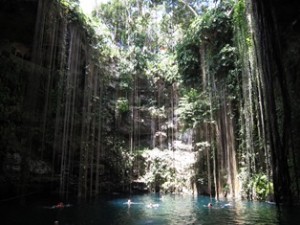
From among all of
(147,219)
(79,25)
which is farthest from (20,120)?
(147,219)

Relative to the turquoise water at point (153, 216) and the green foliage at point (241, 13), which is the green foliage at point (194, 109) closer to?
the green foliage at point (241, 13)

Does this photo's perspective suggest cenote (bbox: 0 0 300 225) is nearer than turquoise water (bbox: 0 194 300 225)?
No

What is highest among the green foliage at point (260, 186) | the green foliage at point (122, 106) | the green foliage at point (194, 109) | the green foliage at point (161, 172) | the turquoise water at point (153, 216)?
the green foliage at point (122, 106)

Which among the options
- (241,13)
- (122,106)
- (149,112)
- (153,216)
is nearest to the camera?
(153,216)

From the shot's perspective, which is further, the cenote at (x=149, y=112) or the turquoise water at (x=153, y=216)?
the cenote at (x=149, y=112)

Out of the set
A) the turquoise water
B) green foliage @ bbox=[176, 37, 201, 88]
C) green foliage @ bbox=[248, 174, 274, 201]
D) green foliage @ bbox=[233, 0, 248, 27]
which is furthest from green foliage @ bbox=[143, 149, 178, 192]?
green foliage @ bbox=[233, 0, 248, 27]

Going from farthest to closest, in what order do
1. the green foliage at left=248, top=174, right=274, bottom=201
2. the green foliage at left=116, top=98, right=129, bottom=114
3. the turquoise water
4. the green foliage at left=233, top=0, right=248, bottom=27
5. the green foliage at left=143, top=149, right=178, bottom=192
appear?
the green foliage at left=116, top=98, right=129, bottom=114, the green foliage at left=143, top=149, right=178, bottom=192, the green foliage at left=233, top=0, right=248, bottom=27, the green foliage at left=248, top=174, right=274, bottom=201, the turquoise water

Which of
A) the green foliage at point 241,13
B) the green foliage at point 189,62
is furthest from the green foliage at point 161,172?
the green foliage at point 241,13

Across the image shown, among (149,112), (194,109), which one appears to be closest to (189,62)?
(194,109)

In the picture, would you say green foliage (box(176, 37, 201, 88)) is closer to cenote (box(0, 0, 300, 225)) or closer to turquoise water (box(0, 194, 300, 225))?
cenote (box(0, 0, 300, 225))

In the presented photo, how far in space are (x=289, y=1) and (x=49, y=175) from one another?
11.1m

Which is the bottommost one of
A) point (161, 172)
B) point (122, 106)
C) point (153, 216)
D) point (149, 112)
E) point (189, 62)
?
point (153, 216)

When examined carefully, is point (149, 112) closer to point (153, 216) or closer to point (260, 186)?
point (260, 186)

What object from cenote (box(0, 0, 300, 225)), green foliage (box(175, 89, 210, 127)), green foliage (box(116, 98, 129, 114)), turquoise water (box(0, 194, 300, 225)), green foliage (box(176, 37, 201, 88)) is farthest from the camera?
green foliage (box(116, 98, 129, 114))
